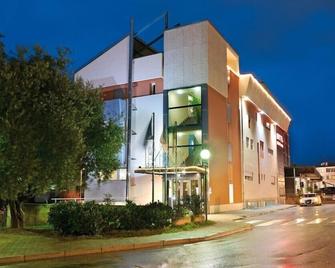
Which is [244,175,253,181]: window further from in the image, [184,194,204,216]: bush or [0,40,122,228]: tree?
[0,40,122,228]: tree

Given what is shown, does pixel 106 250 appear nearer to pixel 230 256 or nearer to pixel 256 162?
pixel 230 256

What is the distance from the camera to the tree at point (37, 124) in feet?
52.9

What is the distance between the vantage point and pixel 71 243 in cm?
1597

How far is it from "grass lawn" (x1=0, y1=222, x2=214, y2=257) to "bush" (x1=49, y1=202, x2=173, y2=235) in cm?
44

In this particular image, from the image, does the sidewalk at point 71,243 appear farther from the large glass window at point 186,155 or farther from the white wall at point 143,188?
the white wall at point 143,188

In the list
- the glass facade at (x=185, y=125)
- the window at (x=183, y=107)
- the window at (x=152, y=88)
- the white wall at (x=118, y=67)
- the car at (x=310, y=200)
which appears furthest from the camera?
the car at (x=310, y=200)

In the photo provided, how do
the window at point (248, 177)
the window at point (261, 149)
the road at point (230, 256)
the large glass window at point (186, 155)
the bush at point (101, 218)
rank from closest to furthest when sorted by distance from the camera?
the road at point (230, 256) < the bush at point (101, 218) < the large glass window at point (186, 155) < the window at point (248, 177) < the window at point (261, 149)

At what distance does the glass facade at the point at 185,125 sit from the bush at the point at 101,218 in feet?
59.8

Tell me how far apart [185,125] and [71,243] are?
24355mm

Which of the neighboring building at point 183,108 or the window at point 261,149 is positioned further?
the window at point 261,149

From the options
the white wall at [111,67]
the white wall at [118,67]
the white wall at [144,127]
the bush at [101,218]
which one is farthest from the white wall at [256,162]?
the bush at [101,218]

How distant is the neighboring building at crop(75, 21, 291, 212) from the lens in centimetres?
3850

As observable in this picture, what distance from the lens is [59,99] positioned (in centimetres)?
1750

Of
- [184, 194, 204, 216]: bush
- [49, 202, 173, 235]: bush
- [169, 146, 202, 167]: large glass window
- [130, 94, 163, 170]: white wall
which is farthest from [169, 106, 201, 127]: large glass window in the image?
[49, 202, 173, 235]: bush
